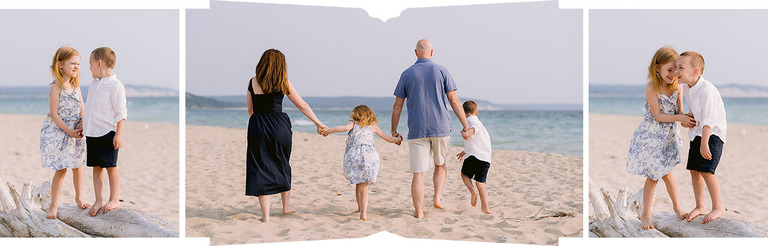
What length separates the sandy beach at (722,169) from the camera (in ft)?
25.1

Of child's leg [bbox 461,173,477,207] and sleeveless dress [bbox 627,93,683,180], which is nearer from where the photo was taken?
sleeveless dress [bbox 627,93,683,180]

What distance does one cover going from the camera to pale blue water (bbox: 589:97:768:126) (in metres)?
21.8

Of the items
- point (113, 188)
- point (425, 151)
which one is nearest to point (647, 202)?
point (425, 151)

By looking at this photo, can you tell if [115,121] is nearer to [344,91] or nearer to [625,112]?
[344,91]

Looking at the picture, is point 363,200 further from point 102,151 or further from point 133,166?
point 133,166

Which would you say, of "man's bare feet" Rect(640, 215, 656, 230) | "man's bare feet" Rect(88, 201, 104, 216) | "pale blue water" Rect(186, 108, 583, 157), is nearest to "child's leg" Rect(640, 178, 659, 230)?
"man's bare feet" Rect(640, 215, 656, 230)

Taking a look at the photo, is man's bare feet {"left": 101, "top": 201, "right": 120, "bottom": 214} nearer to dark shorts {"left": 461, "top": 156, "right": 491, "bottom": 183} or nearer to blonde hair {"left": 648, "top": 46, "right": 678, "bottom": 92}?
dark shorts {"left": 461, "top": 156, "right": 491, "bottom": 183}

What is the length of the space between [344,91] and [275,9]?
1.80 metres

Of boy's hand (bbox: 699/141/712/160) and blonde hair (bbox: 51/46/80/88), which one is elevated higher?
blonde hair (bbox: 51/46/80/88)

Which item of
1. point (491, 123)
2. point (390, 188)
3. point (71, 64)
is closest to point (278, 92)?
point (71, 64)

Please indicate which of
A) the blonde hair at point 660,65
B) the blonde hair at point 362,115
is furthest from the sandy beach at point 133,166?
the blonde hair at point 660,65

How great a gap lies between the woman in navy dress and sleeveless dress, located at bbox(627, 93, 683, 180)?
229 cm

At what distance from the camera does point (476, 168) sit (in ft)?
17.8

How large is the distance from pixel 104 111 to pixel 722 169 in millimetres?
9076
